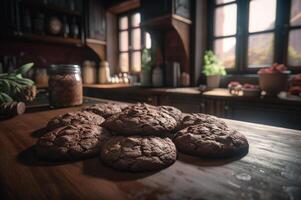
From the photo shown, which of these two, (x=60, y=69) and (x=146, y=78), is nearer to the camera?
(x=60, y=69)

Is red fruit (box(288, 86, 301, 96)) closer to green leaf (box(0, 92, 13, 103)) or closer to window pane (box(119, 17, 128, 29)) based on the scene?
green leaf (box(0, 92, 13, 103))

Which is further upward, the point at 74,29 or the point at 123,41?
the point at 74,29

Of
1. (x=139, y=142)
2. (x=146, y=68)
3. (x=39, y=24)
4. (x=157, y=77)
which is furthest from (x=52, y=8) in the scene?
(x=139, y=142)

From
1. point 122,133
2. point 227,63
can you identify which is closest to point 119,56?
point 227,63

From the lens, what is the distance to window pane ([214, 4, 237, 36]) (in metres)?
2.62

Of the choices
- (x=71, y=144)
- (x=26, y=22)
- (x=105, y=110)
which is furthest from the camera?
(x=26, y=22)

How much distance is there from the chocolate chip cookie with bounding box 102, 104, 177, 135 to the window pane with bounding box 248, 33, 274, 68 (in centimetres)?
220

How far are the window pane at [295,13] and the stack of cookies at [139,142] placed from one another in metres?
2.14

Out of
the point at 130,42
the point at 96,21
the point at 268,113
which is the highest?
the point at 96,21

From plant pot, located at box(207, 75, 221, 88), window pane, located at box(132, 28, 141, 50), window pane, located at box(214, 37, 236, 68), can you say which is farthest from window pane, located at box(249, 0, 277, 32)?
window pane, located at box(132, 28, 141, 50)

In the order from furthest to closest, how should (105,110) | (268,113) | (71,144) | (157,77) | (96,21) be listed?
(96,21) < (157,77) < (268,113) < (105,110) < (71,144)

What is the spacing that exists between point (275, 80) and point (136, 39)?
2643mm

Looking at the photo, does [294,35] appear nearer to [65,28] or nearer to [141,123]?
[141,123]

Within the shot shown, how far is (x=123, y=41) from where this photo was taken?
4125mm
